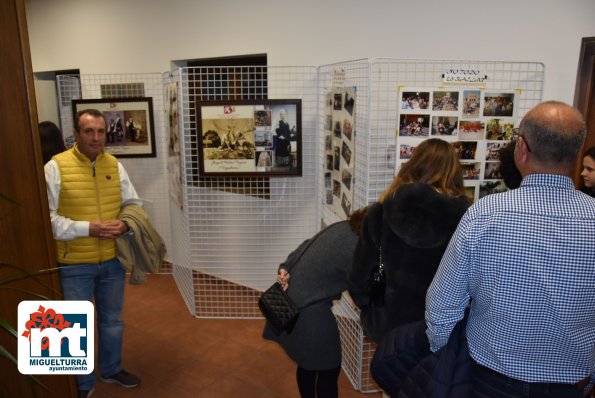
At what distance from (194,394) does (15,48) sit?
210cm

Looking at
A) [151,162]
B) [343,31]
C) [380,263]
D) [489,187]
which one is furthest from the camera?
[151,162]

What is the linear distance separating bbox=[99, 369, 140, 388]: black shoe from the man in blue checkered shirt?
2202 mm

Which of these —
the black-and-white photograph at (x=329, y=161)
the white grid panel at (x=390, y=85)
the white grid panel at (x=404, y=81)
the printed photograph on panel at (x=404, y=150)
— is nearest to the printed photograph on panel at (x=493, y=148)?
the printed photograph on panel at (x=404, y=150)

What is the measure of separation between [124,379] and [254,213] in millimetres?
1686

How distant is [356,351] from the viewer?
279 cm

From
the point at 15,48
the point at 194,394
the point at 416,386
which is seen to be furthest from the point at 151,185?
the point at 416,386

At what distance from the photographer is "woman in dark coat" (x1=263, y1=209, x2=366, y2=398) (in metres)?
1.94

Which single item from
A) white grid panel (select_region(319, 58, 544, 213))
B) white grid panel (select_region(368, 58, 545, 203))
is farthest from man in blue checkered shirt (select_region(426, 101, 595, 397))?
white grid panel (select_region(368, 58, 545, 203))

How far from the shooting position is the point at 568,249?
3.70 feet

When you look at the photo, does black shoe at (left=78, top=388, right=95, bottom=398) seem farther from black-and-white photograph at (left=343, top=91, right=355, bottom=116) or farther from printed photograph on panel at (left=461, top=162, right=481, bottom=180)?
printed photograph on panel at (left=461, top=162, right=481, bottom=180)

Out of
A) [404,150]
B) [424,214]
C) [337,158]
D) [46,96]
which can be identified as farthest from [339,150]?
[46,96]

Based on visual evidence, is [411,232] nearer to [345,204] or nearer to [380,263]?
[380,263]

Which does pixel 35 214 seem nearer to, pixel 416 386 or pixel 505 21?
pixel 416 386

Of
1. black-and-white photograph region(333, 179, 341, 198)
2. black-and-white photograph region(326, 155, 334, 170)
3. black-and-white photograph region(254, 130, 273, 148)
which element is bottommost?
black-and-white photograph region(333, 179, 341, 198)
